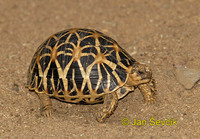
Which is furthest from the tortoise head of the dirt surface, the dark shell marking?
the dirt surface

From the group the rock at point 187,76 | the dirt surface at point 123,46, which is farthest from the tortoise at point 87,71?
the rock at point 187,76

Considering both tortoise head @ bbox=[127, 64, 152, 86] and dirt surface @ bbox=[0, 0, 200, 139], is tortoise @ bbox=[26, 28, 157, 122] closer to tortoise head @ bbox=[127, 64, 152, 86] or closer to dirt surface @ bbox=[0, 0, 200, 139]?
tortoise head @ bbox=[127, 64, 152, 86]

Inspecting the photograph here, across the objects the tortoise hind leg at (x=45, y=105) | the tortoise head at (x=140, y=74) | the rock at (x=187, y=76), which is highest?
Answer: the tortoise head at (x=140, y=74)

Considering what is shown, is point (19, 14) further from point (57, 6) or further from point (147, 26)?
point (147, 26)

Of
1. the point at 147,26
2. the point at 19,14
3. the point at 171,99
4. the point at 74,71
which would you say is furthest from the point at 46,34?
the point at 171,99

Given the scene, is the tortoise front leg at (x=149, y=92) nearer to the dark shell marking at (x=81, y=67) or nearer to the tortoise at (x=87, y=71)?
the tortoise at (x=87, y=71)

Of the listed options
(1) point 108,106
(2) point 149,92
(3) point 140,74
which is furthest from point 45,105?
(2) point 149,92

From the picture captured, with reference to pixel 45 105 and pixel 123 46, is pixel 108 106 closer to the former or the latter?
pixel 45 105
